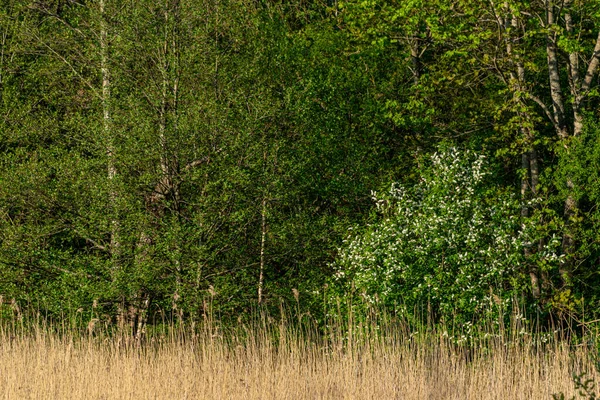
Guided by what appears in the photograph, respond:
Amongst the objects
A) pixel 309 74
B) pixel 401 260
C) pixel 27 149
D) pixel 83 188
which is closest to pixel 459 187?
pixel 401 260

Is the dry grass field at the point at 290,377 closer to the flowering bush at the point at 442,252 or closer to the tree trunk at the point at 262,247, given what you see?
the flowering bush at the point at 442,252

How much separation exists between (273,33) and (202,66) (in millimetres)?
3137

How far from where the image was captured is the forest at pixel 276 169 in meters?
15.5

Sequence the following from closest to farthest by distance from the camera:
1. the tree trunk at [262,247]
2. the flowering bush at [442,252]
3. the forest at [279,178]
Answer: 1. the flowering bush at [442,252]
2. the forest at [279,178]
3. the tree trunk at [262,247]

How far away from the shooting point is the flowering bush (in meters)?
→ 14.7

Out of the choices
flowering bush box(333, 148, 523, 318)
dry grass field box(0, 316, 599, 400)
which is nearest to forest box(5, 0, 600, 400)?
flowering bush box(333, 148, 523, 318)

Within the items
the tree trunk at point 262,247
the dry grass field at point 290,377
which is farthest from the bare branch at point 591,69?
the dry grass field at point 290,377

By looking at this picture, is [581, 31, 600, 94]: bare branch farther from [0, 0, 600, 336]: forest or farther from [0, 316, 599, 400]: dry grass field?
[0, 316, 599, 400]: dry grass field

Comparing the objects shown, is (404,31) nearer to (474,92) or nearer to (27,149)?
(474,92)

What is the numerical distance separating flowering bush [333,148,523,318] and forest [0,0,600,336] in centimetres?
4

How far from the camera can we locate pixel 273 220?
1684cm

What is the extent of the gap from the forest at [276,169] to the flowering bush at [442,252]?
0.04 meters

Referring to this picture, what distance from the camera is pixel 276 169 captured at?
A: 1662 cm

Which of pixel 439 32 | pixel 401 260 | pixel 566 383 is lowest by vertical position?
pixel 566 383
